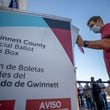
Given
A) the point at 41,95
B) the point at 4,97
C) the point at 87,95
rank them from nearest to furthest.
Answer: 1. the point at 4,97
2. the point at 41,95
3. the point at 87,95

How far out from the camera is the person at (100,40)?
7.07ft

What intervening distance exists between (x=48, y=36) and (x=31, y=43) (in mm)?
157

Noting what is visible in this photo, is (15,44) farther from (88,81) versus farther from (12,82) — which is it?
(88,81)

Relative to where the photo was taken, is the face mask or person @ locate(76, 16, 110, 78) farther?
the face mask

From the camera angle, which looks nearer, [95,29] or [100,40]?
[100,40]

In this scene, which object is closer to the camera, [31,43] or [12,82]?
[12,82]

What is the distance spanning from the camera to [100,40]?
2281 millimetres

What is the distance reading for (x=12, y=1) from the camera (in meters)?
2.54

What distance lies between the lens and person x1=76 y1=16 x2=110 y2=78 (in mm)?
2155

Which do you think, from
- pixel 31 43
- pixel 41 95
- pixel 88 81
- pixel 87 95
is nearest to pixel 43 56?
pixel 31 43

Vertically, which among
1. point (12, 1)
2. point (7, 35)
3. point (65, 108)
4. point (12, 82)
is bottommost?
point (65, 108)

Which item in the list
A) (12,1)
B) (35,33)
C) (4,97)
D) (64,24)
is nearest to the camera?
(4,97)

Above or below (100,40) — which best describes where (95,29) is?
above

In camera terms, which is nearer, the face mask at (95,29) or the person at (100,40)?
the person at (100,40)
